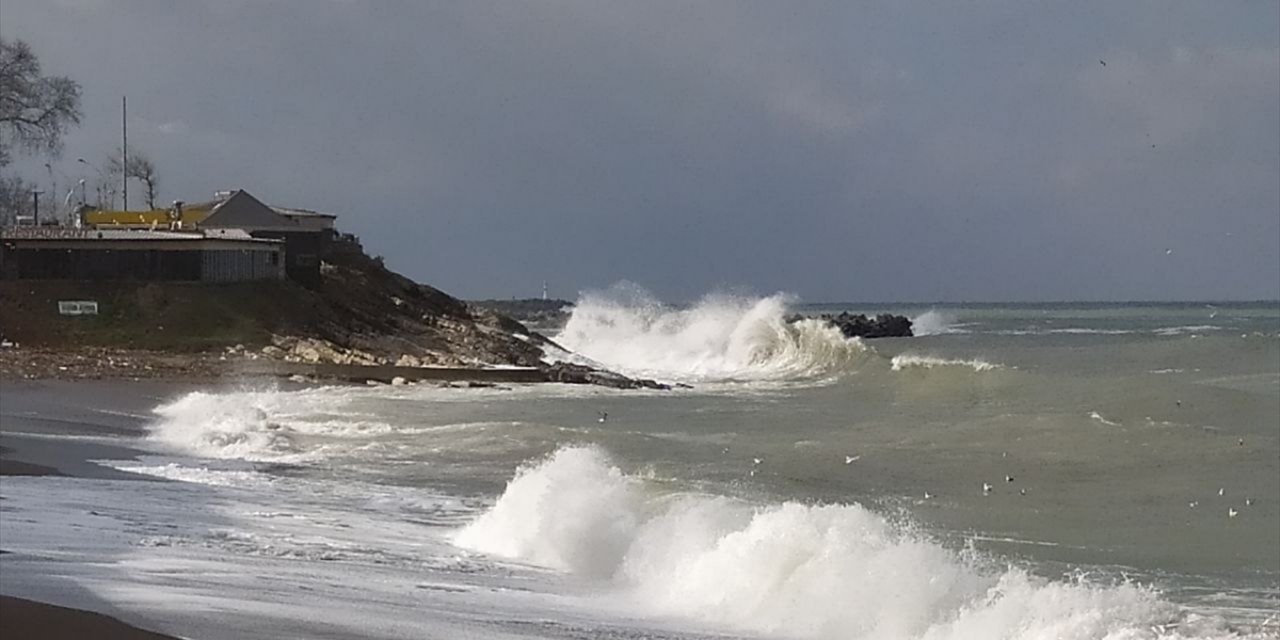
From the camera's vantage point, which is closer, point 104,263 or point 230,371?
point 230,371

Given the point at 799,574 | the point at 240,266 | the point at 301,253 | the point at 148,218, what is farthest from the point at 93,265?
the point at 799,574

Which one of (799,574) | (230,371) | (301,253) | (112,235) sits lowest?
(799,574)

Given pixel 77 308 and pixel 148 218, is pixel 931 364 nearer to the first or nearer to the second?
pixel 77 308

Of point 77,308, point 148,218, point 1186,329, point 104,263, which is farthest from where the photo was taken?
point 1186,329

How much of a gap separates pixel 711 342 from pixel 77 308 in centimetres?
2840

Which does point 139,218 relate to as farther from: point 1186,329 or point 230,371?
point 1186,329

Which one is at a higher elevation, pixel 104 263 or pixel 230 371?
pixel 104 263

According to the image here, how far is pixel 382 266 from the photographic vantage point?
72875mm

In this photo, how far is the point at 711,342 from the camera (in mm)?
69812

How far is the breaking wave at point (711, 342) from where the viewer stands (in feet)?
201

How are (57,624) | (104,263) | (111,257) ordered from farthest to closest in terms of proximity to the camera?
1. (111,257)
2. (104,263)
3. (57,624)

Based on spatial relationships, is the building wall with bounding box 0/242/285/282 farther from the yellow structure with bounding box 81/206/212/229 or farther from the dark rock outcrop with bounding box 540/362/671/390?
the dark rock outcrop with bounding box 540/362/671/390

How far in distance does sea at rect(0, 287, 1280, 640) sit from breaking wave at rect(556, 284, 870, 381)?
2200 cm

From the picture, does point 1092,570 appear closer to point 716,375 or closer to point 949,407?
point 949,407
